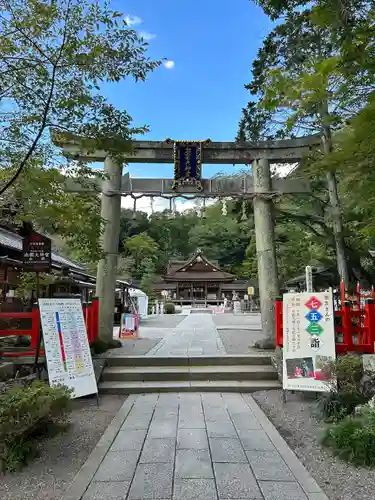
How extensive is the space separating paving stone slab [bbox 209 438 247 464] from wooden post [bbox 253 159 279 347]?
4.58 meters

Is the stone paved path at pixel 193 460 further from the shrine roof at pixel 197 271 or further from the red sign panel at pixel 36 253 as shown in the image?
the shrine roof at pixel 197 271

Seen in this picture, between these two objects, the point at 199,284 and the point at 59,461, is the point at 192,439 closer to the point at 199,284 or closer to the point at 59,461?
the point at 59,461

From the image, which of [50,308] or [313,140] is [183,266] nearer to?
[313,140]

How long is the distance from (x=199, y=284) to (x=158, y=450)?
40902 mm

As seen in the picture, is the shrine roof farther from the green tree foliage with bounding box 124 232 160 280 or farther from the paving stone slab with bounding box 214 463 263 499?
the paving stone slab with bounding box 214 463 263 499

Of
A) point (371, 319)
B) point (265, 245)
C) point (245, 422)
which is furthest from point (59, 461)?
point (265, 245)

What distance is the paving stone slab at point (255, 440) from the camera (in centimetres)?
386

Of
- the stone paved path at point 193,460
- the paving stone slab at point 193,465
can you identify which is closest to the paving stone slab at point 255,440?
the stone paved path at point 193,460

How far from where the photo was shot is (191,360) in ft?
23.4

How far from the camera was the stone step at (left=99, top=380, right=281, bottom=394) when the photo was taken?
20.0 feet

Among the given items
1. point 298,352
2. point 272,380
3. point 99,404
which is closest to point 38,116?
point 99,404

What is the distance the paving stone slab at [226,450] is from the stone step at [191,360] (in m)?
3.04

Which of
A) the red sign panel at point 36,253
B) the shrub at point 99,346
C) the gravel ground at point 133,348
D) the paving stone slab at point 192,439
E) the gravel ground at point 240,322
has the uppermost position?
the red sign panel at point 36,253

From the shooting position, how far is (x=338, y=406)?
462 centimetres
